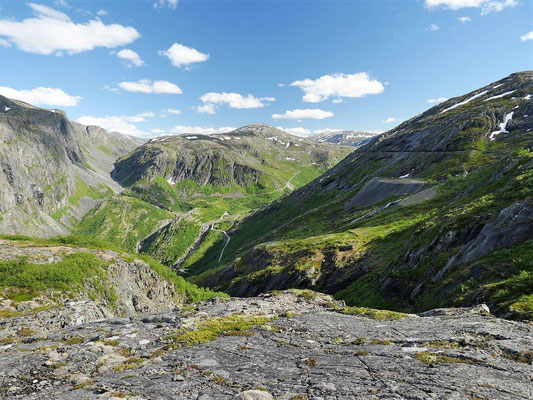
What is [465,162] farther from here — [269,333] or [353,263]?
[269,333]

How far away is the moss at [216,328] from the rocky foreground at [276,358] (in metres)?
0.07

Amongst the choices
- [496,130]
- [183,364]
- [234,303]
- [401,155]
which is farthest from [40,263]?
[496,130]

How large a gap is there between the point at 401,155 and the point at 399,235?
98.2 m

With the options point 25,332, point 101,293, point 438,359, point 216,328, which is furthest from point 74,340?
point 438,359

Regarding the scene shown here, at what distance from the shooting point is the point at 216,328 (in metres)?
17.9

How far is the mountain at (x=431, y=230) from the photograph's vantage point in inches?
875

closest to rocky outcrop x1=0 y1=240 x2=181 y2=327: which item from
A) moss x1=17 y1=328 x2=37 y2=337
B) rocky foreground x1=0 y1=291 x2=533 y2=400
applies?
moss x1=17 y1=328 x2=37 y2=337

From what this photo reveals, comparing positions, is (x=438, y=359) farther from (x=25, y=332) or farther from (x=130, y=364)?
(x=25, y=332)

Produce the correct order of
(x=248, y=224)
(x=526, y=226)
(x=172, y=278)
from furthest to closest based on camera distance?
(x=248, y=224), (x=172, y=278), (x=526, y=226)

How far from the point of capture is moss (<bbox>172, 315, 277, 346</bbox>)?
16.1m

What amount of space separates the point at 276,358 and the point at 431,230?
1186 inches

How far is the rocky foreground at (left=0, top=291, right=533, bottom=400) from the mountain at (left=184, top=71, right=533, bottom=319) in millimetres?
5635

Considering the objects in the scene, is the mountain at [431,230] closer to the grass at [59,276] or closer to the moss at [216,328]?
the moss at [216,328]

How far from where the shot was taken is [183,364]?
13242 millimetres
